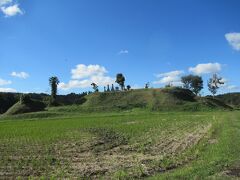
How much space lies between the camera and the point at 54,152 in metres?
24.4

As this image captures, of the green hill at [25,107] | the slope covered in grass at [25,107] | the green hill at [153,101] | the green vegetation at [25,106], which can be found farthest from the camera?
the green vegetation at [25,106]

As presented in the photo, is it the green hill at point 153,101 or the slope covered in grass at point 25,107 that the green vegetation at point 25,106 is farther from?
the green hill at point 153,101

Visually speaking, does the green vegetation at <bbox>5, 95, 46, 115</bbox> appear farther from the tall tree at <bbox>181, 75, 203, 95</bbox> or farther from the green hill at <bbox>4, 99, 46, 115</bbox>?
the tall tree at <bbox>181, 75, 203, 95</bbox>

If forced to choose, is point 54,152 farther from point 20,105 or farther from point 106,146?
point 20,105

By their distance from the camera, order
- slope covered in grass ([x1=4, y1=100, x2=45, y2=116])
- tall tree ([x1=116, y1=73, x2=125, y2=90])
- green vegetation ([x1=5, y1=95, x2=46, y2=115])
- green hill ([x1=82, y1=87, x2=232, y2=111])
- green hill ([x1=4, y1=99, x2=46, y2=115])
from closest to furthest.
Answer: green hill ([x1=82, y1=87, x2=232, y2=111]) → slope covered in grass ([x1=4, y1=100, x2=45, y2=116]) → green hill ([x1=4, y1=99, x2=46, y2=115]) → green vegetation ([x1=5, y1=95, x2=46, y2=115]) → tall tree ([x1=116, y1=73, x2=125, y2=90])

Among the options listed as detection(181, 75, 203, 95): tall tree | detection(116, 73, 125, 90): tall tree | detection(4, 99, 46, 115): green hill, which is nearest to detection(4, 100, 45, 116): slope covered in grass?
detection(4, 99, 46, 115): green hill

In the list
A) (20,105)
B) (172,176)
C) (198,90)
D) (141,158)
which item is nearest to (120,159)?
(141,158)

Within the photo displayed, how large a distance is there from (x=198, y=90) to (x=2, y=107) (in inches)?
3291

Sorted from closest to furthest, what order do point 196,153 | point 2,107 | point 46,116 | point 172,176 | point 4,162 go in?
point 172,176 < point 4,162 < point 196,153 < point 46,116 < point 2,107

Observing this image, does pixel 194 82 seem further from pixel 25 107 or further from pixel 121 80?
pixel 25 107

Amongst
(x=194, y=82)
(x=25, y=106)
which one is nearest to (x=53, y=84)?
(x=25, y=106)

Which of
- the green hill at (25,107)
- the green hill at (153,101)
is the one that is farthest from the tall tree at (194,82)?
the green hill at (25,107)

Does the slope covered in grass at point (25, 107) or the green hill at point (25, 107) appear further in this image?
the green hill at point (25, 107)

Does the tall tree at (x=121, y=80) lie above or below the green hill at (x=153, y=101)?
above
